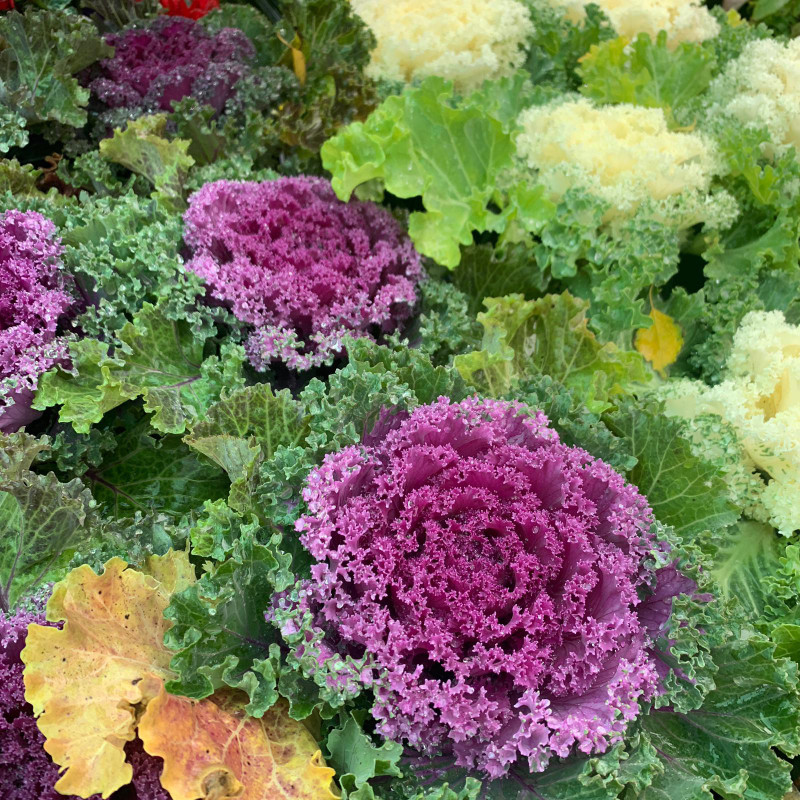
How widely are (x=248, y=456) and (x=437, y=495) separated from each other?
1.40 ft

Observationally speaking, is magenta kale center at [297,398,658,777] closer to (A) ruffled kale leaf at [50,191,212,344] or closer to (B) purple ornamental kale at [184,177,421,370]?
(B) purple ornamental kale at [184,177,421,370]

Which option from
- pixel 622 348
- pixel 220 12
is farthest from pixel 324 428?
pixel 220 12

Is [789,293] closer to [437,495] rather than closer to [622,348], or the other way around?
[622,348]

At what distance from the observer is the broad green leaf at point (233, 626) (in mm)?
1418

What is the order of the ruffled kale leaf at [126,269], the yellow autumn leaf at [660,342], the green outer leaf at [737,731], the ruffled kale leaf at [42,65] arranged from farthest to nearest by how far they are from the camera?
the yellow autumn leaf at [660,342], the ruffled kale leaf at [42,65], the ruffled kale leaf at [126,269], the green outer leaf at [737,731]

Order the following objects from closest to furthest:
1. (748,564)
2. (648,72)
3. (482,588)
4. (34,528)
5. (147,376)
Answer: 1. (482,588)
2. (34,528)
3. (147,376)
4. (748,564)
5. (648,72)

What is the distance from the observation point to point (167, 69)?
2.63 m

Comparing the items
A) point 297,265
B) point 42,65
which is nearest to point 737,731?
point 297,265

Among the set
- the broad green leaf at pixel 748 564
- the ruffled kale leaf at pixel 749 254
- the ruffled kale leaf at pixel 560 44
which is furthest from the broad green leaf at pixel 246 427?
the ruffled kale leaf at pixel 560 44

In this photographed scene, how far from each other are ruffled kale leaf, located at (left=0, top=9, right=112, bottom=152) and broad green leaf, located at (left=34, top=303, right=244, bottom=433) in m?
0.92

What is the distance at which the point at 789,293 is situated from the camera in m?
2.53

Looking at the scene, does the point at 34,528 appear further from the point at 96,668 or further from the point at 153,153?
the point at 153,153

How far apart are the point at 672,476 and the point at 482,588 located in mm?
Result: 661

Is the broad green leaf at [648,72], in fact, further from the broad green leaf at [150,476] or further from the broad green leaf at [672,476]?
the broad green leaf at [150,476]
